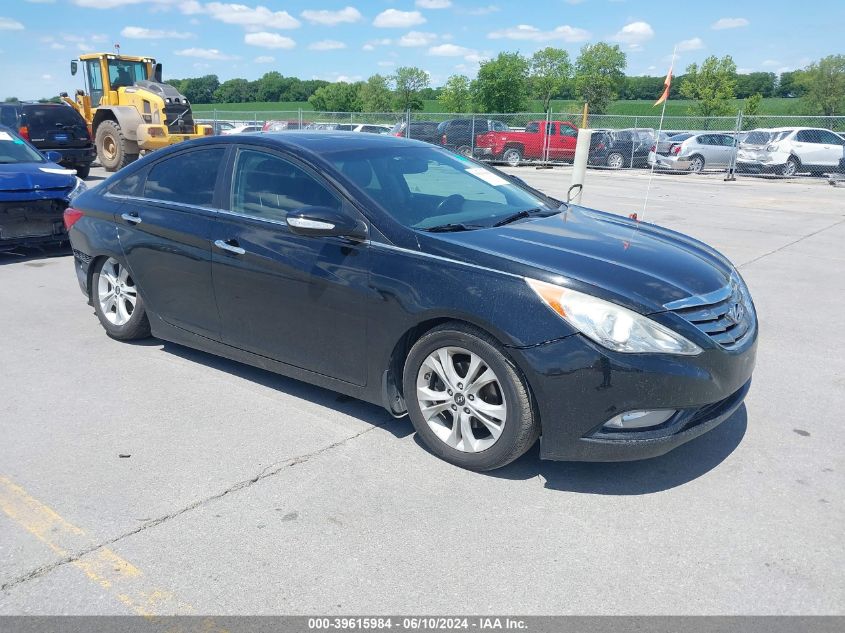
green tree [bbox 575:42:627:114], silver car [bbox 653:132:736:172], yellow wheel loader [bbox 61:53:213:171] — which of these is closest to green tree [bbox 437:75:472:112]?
green tree [bbox 575:42:627:114]

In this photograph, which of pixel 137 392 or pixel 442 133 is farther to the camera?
pixel 442 133

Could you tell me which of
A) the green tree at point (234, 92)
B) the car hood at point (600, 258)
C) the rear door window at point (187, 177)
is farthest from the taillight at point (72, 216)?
the green tree at point (234, 92)

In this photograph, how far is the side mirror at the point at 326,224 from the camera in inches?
151

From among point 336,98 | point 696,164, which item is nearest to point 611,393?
point 696,164

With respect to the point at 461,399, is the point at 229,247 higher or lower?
higher

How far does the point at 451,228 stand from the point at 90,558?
7.57 feet

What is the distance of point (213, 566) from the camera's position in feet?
9.44

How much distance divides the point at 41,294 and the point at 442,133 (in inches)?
906

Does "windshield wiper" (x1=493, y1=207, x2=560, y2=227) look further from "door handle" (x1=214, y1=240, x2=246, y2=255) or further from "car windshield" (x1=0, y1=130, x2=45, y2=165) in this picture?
"car windshield" (x1=0, y1=130, x2=45, y2=165)

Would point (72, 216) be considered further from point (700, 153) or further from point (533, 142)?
point (700, 153)

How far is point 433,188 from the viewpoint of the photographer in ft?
14.6

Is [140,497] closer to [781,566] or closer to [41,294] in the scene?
[781,566]

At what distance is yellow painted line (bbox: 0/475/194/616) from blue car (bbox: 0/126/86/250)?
5.84 meters

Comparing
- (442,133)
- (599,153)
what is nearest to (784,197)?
(599,153)
